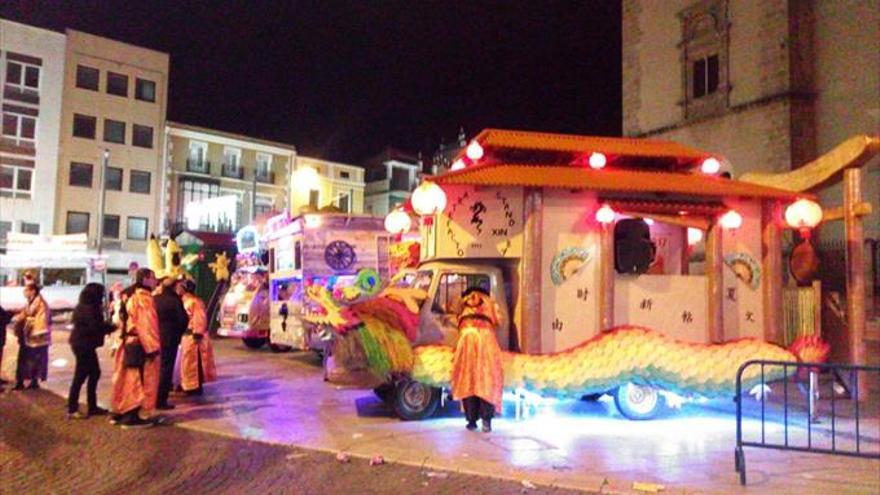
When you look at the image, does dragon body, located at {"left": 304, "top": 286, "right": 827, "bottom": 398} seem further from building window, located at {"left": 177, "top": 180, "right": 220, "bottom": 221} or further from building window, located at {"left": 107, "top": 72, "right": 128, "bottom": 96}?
building window, located at {"left": 107, "top": 72, "right": 128, "bottom": 96}

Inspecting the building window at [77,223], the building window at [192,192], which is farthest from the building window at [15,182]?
the building window at [192,192]

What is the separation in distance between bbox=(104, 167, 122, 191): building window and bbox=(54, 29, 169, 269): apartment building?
0.17 feet

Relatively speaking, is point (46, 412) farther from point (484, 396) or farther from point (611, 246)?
point (611, 246)

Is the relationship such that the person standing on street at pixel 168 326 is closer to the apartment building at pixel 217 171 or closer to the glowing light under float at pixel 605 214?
the glowing light under float at pixel 605 214

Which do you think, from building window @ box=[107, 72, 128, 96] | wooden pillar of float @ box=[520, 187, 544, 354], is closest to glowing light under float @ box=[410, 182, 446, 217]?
wooden pillar of float @ box=[520, 187, 544, 354]

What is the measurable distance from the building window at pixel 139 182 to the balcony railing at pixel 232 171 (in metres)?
4.51

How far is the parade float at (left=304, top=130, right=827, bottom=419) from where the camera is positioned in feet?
27.4

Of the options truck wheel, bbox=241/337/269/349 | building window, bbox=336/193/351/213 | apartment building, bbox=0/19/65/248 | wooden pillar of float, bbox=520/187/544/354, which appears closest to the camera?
wooden pillar of float, bbox=520/187/544/354

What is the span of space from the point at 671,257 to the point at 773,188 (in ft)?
5.64

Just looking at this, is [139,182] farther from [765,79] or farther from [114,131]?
[765,79]

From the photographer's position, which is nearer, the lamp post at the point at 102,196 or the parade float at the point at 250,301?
the parade float at the point at 250,301

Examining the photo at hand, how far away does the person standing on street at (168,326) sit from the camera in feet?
30.6

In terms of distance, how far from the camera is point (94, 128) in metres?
38.1

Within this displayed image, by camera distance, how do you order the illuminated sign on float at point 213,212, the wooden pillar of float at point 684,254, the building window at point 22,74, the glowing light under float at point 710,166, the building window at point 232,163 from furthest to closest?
1. the building window at point 232,163
2. the building window at point 22,74
3. the illuminated sign on float at point 213,212
4. the wooden pillar of float at point 684,254
5. the glowing light under float at point 710,166
